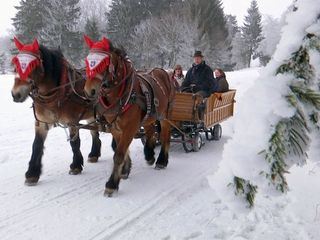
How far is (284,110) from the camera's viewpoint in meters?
1.71

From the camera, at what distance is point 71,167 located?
6.14 m

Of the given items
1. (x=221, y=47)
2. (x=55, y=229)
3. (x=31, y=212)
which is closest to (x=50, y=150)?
(x=31, y=212)

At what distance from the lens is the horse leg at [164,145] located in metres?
6.70

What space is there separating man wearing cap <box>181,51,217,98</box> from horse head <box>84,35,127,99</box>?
3313mm

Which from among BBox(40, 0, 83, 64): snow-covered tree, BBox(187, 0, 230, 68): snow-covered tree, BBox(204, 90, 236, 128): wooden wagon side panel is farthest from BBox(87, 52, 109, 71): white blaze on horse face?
BBox(187, 0, 230, 68): snow-covered tree

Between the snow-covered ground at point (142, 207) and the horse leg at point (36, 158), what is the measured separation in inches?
5.2

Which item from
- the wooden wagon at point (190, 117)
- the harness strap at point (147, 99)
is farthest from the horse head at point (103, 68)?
the wooden wagon at point (190, 117)

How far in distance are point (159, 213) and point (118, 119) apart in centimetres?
147

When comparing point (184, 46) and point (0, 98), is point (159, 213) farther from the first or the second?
point (184, 46)

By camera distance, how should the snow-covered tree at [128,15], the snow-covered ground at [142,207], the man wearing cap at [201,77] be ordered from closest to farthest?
the snow-covered ground at [142,207], the man wearing cap at [201,77], the snow-covered tree at [128,15]

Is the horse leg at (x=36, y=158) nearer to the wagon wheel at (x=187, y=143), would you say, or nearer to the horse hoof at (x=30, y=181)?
the horse hoof at (x=30, y=181)

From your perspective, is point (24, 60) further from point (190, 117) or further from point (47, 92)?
point (190, 117)

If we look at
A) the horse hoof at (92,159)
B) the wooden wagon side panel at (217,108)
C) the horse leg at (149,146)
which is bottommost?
the horse hoof at (92,159)

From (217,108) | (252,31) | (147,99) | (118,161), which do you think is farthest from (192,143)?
(252,31)
